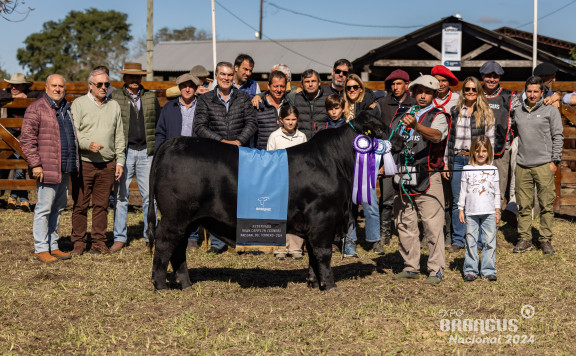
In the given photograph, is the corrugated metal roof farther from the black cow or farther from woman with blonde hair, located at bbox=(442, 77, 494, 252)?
the black cow

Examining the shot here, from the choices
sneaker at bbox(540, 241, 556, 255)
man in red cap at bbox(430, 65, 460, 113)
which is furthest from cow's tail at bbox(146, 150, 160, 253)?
sneaker at bbox(540, 241, 556, 255)

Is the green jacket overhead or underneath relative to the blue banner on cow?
overhead

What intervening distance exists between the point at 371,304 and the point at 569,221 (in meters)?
6.37

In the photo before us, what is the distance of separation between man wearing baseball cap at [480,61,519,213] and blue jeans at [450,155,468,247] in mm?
520

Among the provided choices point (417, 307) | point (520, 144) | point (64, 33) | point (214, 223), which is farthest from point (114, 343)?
point (64, 33)

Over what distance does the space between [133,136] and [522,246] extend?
567 cm

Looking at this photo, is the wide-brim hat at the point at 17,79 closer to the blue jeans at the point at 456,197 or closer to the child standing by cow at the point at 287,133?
the child standing by cow at the point at 287,133

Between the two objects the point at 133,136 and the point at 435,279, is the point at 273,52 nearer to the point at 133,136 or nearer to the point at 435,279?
the point at 133,136

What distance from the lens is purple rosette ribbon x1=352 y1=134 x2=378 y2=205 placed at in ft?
20.1

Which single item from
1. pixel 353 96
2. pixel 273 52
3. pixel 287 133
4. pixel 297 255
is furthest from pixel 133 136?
pixel 273 52

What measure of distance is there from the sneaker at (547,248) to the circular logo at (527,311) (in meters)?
2.63

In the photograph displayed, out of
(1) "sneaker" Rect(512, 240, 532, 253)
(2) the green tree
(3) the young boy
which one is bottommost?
(1) "sneaker" Rect(512, 240, 532, 253)

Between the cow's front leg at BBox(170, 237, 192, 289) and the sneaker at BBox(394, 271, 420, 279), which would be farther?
the sneaker at BBox(394, 271, 420, 279)

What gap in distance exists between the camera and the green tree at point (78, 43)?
55031 millimetres
